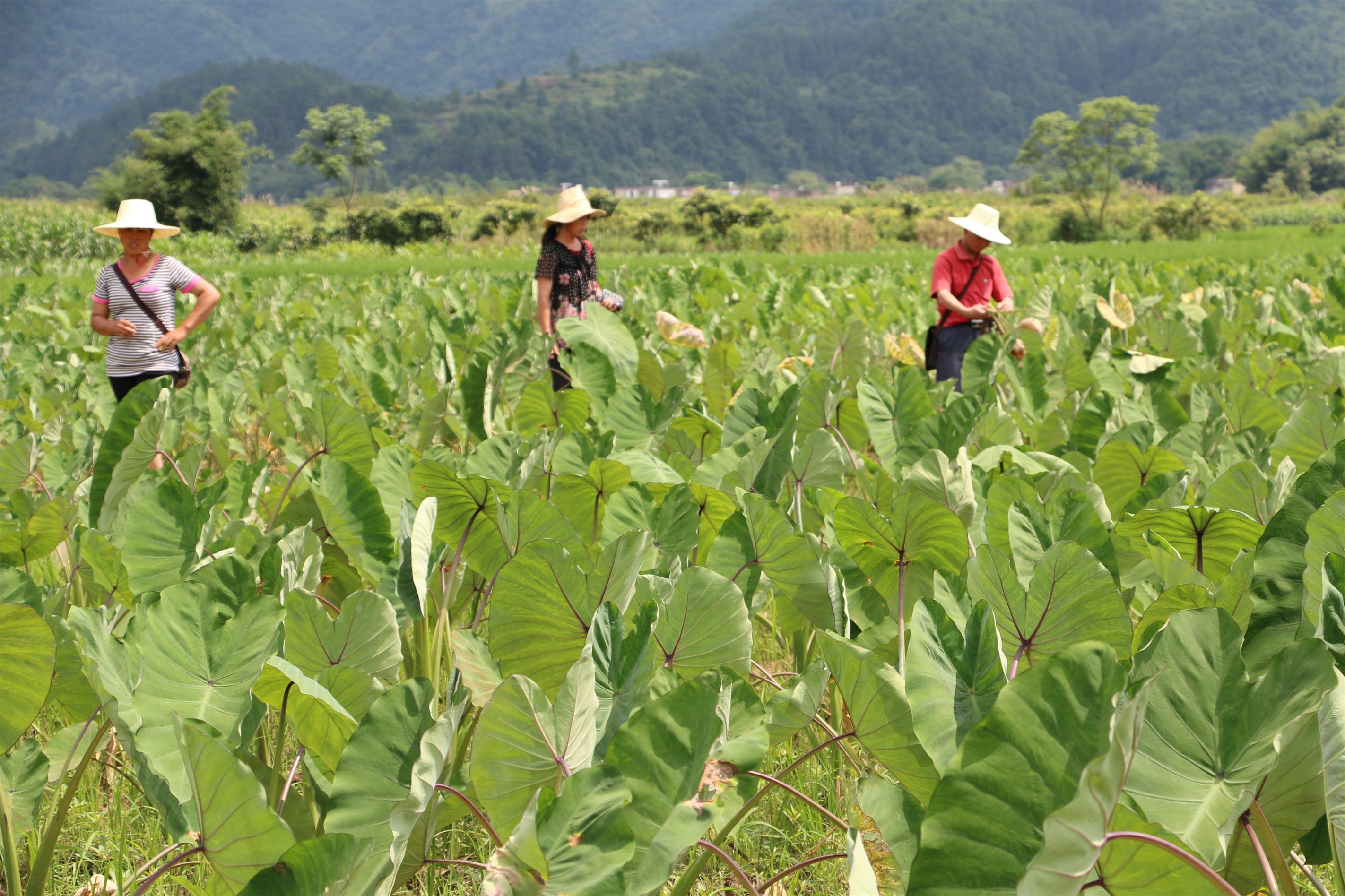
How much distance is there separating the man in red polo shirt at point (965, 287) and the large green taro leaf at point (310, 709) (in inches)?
146

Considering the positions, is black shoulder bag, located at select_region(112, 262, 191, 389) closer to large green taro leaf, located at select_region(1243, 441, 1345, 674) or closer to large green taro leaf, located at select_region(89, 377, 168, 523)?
large green taro leaf, located at select_region(89, 377, 168, 523)

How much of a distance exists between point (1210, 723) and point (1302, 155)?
248ft

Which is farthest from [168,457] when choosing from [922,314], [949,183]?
[949,183]

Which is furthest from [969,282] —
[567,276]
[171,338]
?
[171,338]

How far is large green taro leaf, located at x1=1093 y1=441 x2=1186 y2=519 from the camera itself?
178 cm

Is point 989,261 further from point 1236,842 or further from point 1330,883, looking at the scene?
point 1236,842

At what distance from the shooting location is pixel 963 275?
14.7 ft

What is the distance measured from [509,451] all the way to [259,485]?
57 cm

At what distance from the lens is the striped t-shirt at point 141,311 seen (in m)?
4.00

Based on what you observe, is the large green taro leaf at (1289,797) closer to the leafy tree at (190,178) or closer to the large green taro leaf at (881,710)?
the large green taro leaf at (881,710)

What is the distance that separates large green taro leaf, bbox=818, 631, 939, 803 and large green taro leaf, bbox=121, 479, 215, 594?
981 mm

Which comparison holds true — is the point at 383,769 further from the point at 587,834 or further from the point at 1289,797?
the point at 1289,797

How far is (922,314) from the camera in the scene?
5840 millimetres

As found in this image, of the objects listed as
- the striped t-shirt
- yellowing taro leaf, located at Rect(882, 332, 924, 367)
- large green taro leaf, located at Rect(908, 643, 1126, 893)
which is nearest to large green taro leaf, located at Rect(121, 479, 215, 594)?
large green taro leaf, located at Rect(908, 643, 1126, 893)
